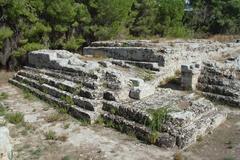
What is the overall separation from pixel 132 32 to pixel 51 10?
28.3 feet

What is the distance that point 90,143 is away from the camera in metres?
9.63

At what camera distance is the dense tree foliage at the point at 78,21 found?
1880 centimetres

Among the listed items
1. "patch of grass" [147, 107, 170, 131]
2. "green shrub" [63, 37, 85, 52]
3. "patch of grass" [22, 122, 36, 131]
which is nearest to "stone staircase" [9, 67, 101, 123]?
"patch of grass" [22, 122, 36, 131]

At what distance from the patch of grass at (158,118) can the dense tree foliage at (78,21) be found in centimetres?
1035

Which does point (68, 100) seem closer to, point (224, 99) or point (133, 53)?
point (224, 99)

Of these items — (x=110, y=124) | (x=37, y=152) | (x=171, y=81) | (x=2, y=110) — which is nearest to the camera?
(x=37, y=152)

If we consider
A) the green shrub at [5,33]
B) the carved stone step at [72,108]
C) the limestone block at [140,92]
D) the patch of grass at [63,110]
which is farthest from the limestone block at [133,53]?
the patch of grass at [63,110]

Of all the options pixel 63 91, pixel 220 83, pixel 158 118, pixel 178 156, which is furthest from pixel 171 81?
pixel 178 156

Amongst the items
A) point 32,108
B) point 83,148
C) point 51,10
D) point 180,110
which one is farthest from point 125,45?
point 83,148

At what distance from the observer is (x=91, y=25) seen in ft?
72.4

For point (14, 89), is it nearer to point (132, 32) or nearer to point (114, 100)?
point (114, 100)

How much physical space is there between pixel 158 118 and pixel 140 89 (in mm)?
1718

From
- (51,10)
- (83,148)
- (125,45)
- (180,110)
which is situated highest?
(51,10)

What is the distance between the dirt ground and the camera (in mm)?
8977
